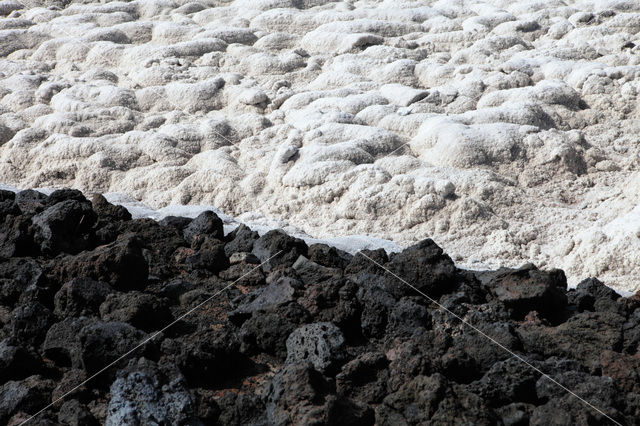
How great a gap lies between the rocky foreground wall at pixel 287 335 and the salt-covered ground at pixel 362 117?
101cm

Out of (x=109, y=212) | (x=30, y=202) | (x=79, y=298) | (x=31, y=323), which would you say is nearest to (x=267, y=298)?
(x=79, y=298)

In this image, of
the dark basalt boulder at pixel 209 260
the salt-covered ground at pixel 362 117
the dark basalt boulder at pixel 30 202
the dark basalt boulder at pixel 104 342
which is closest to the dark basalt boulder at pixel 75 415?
the dark basalt boulder at pixel 104 342

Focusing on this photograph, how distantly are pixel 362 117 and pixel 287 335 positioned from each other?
3467mm

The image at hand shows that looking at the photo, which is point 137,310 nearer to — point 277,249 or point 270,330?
point 270,330

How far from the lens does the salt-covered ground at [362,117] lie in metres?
5.19

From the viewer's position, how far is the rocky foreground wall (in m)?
2.72

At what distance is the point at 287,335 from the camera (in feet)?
10.9

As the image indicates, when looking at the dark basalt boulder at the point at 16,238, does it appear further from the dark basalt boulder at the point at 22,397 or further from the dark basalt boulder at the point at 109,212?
the dark basalt boulder at the point at 22,397

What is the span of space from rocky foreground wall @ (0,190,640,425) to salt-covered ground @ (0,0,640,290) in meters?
1.01

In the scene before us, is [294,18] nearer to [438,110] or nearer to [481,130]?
[438,110]

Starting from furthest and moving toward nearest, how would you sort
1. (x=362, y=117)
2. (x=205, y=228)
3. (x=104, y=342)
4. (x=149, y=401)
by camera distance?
(x=362, y=117) < (x=205, y=228) < (x=104, y=342) < (x=149, y=401)

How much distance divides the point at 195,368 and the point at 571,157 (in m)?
3.84

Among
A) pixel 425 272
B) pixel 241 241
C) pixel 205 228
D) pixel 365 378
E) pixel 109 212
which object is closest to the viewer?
pixel 365 378

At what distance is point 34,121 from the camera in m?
6.98
